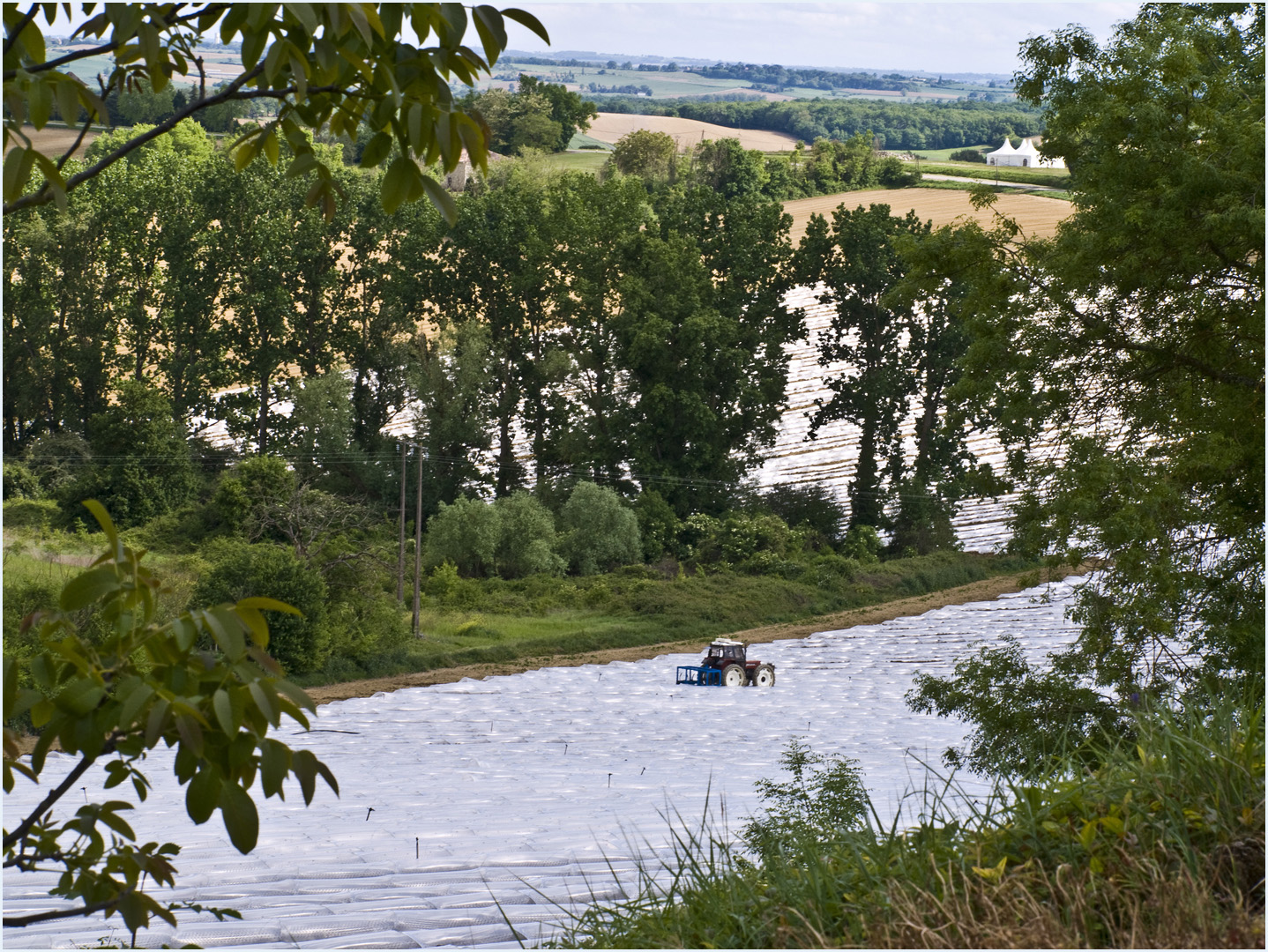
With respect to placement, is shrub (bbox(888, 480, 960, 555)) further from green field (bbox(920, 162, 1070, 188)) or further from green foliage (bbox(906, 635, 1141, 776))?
green field (bbox(920, 162, 1070, 188))

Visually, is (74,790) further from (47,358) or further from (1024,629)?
(47,358)

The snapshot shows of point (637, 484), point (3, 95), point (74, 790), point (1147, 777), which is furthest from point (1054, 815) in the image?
point (637, 484)

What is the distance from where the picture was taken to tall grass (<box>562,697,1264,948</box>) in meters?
2.73

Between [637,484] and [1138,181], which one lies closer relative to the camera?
[1138,181]

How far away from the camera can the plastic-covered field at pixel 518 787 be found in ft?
16.9

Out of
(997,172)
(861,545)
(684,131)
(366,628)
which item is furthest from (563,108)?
(366,628)

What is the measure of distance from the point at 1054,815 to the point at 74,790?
8.86 metres

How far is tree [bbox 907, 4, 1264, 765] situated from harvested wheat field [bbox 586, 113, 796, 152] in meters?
50.2

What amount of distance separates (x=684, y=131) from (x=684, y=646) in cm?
4386

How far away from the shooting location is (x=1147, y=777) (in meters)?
3.26

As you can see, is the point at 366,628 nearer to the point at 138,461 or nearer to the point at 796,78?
the point at 138,461

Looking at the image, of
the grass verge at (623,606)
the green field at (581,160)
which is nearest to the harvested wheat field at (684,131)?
the green field at (581,160)

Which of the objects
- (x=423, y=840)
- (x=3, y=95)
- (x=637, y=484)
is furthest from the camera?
(x=637, y=484)

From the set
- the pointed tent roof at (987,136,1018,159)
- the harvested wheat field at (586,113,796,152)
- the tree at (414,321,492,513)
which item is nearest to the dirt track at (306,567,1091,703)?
the tree at (414,321,492,513)
